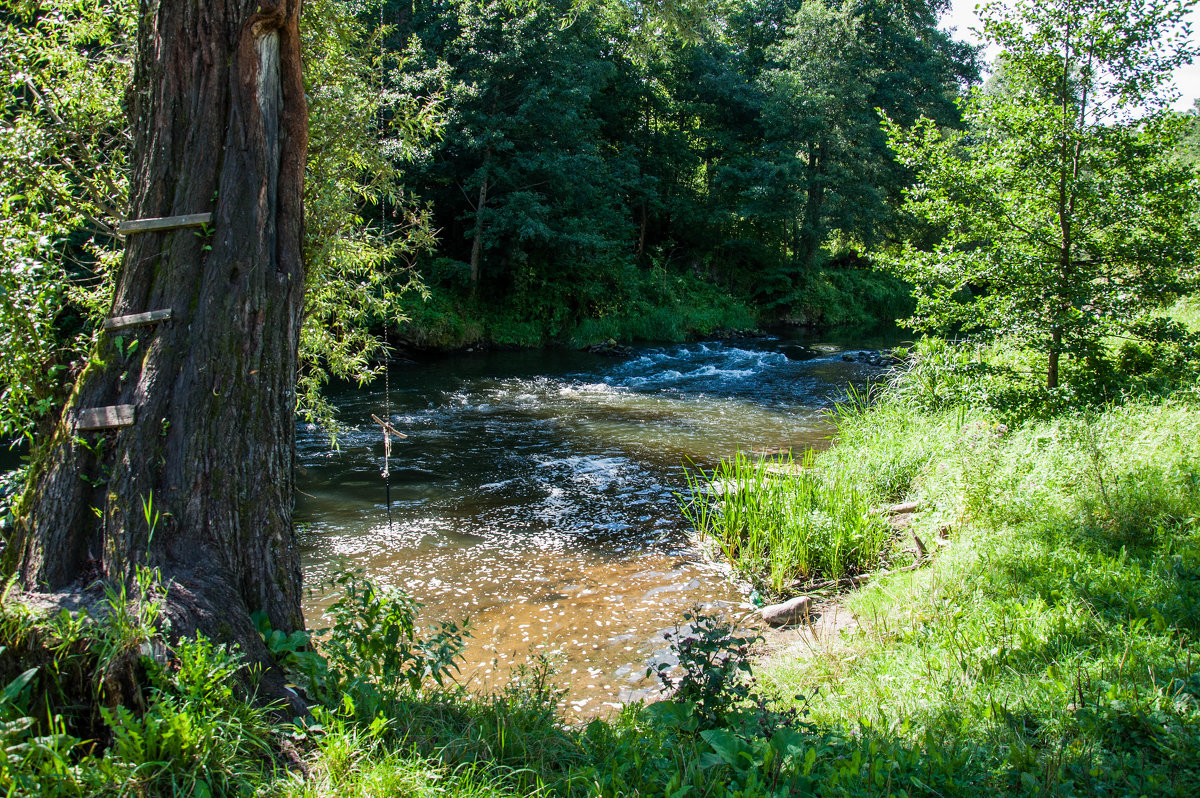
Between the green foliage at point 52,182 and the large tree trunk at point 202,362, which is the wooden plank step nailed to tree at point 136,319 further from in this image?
the green foliage at point 52,182

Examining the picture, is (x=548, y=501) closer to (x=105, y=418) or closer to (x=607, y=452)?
(x=607, y=452)

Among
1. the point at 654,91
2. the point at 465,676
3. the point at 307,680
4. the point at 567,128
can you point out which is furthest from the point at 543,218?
the point at 307,680

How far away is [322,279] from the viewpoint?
6.71 m

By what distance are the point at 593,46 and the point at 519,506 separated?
62.1 ft

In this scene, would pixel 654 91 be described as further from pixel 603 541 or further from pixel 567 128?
pixel 603 541

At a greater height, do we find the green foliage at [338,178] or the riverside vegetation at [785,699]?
the green foliage at [338,178]

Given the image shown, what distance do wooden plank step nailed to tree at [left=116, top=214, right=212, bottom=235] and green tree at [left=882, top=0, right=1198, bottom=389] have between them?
22.0ft

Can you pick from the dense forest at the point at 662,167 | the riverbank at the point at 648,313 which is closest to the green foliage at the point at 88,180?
the riverbank at the point at 648,313

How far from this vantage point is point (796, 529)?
18.9ft

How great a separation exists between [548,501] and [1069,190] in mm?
6104

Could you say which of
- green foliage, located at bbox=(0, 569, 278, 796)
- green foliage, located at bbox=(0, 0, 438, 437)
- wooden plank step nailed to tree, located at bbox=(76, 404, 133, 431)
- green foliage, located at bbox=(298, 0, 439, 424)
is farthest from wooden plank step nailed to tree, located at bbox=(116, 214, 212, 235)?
green foliage, located at bbox=(298, 0, 439, 424)

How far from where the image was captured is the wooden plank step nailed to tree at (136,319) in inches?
121

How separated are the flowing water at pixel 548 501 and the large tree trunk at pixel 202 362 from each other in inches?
54.3

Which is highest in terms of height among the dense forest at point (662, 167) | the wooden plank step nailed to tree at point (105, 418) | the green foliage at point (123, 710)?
the dense forest at point (662, 167)
